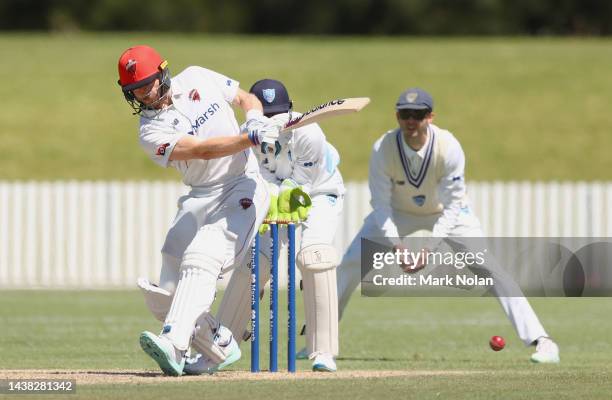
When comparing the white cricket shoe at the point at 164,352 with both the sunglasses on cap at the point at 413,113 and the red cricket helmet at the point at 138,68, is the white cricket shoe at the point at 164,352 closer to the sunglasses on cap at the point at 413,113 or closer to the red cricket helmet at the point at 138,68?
the red cricket helmet at the point at 138,68

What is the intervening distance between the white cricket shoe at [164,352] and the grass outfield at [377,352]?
0.12m

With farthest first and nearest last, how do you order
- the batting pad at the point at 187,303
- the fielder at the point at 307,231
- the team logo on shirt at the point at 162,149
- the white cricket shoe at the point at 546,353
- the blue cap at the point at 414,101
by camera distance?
the blue cap at the point at 414,101 < the white cricket shoe at the point at 546,353 < the fielder at the point at 307,231 < the team logo on shirt at the point at 162,149 < the batting pad at the point at 187,303

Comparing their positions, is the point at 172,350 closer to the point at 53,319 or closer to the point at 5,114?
the point at 53,319

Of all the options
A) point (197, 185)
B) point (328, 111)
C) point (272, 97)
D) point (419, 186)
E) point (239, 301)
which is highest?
point (272, 97)

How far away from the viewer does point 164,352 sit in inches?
312

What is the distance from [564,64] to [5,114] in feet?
44.9

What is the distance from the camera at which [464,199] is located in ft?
35.6

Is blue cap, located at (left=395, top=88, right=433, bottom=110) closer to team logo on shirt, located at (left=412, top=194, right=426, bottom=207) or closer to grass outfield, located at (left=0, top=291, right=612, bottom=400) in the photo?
team logo on shirt, located at (left=412, top=194, right=426, bottom=207)

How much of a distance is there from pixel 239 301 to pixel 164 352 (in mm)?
1312

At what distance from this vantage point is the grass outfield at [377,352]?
24.7 feet

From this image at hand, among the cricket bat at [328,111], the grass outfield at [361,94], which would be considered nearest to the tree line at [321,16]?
the grass outfield at [361,94]

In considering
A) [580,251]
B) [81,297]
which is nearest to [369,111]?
[580,251]
